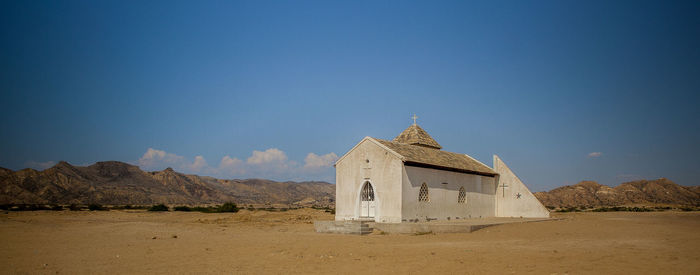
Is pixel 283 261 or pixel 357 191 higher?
pixel 357 191

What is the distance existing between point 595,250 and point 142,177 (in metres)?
80.1

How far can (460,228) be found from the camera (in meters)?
18.1

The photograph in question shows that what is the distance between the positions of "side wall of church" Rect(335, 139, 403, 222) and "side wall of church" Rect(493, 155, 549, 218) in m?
9.99

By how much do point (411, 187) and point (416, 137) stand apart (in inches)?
260

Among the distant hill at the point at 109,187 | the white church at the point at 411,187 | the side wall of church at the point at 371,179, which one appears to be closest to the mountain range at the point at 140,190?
the distant hill at the point at 109,187

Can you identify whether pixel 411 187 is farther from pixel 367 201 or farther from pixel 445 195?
pixel 445 195

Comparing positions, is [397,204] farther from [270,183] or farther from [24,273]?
[270,183]

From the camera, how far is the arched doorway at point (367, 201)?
2248 centimetres

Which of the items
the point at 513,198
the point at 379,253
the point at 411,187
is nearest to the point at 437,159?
the point at 411,187

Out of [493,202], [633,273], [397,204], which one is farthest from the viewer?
[493,202]

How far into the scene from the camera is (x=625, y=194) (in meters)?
65.9

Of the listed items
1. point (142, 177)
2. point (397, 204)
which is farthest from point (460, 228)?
point (142, 177)

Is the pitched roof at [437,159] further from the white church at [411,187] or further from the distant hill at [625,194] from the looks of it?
the distant hill at [625,194]

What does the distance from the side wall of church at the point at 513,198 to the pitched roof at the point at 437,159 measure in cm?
64
